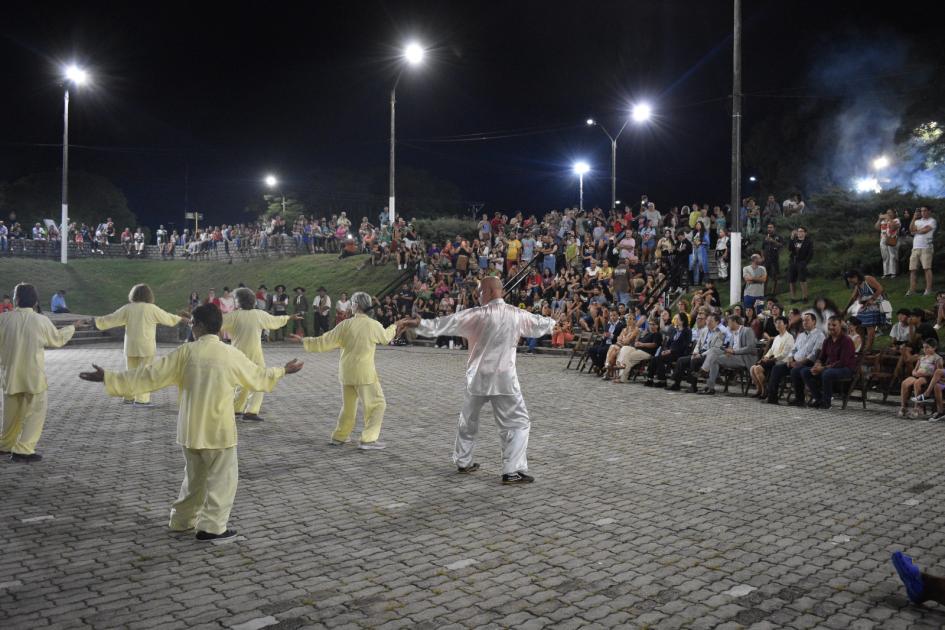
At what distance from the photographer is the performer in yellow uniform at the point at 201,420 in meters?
5.85

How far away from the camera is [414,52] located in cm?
2680

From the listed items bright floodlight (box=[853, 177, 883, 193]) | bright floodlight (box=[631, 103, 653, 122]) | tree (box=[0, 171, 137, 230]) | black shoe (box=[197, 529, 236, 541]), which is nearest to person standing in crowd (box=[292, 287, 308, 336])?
bright floodlight (box=[631, 103, 653, 122])

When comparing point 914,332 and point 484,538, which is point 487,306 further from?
point 914,332

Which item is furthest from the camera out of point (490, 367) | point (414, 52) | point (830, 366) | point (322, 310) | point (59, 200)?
point (59, 200)

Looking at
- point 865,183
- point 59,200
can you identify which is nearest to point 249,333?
point 865,183

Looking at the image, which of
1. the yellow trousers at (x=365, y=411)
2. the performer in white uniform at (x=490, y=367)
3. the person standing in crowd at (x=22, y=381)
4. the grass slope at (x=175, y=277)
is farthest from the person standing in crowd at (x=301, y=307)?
the performer in white uniform at (x=490, y=367)

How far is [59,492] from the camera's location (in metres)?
7.22

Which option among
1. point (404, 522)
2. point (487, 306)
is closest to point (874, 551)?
point (404, 522)

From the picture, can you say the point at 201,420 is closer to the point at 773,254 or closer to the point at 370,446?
the point at 370,446

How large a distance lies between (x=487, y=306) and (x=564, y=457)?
201cm

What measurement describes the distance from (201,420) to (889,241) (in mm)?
17540

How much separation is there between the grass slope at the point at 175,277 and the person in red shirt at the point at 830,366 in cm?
1952

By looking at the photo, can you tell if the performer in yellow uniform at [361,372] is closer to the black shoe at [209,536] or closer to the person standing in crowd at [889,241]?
the black shoe at [209,536]

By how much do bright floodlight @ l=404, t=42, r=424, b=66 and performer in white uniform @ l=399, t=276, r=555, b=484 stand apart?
20.5 meters
